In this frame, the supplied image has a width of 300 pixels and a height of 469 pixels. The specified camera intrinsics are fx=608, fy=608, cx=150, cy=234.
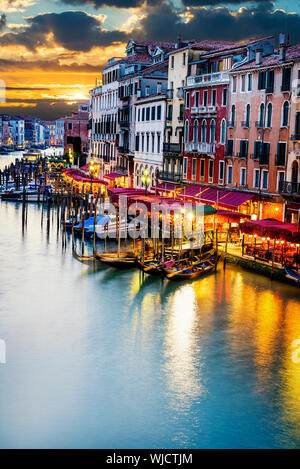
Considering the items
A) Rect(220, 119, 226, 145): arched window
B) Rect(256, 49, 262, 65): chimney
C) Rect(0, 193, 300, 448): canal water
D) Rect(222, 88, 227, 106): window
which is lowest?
Rect(0, 193, 300, 448): canal water

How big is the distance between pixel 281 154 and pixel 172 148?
1219 cm

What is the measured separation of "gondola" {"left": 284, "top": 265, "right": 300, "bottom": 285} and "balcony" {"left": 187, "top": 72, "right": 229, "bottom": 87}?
42.4 feet

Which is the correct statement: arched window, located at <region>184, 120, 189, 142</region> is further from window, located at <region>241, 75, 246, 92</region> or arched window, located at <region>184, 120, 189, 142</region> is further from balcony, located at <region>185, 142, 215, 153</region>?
window, located at <region>241, 75, 246, 92</region>

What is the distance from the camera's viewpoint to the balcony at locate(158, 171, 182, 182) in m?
38.1

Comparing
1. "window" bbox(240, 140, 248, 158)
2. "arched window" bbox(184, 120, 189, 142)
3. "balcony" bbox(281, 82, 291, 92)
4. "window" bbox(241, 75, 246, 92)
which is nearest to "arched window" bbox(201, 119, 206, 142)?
"arched window" bbox(184, 120, 189, 142)

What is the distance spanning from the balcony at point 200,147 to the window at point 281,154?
21.1ft

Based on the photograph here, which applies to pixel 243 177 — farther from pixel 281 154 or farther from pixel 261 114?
pixel 281 154

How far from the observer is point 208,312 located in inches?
805

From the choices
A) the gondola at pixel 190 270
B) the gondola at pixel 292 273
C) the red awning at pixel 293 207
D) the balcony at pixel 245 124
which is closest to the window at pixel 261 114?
the balcony at pixel 245 124

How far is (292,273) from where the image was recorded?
23.2 m

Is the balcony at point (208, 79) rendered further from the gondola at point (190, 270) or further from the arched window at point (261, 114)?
the gondola at point (190, 270)

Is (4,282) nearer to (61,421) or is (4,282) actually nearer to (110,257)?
(110,257)

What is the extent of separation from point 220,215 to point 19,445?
1928 cm

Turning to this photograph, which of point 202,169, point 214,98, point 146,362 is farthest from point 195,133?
point 146,362
